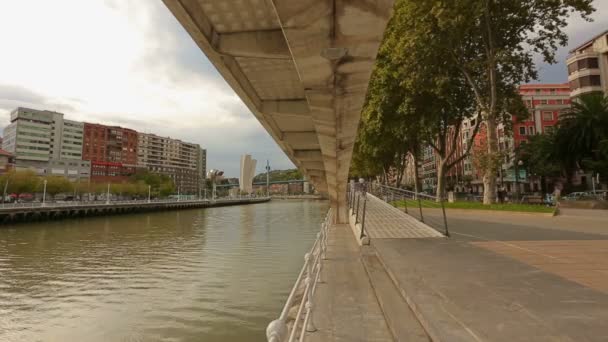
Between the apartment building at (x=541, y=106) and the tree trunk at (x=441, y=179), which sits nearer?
the tree trunk at (x=441, y=179)

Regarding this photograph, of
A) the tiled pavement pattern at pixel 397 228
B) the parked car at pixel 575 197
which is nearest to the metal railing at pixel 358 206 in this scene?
the tiled pavement pattern at pixel 397 228

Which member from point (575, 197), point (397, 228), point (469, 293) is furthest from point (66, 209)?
point (575, 197)

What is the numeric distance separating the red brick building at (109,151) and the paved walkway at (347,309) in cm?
11119

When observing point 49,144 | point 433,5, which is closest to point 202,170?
point 49,144

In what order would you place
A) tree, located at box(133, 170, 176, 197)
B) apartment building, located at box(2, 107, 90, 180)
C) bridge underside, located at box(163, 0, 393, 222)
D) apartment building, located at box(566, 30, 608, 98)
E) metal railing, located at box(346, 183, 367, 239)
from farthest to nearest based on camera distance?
apartment building, located at box(2, 107, 90, 180), tree, located at box(133, 170, 176, 197), apartment building, located at box(566, 30, 608, 98), metal railing, located at box(346, 183, 367, 239), bridge underside, located at box(163, 0, 393, 222)

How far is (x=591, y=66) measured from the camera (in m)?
45.3

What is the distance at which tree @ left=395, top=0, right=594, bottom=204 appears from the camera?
19.7 metres

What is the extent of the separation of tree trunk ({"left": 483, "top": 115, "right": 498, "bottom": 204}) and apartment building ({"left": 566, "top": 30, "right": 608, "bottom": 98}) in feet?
107

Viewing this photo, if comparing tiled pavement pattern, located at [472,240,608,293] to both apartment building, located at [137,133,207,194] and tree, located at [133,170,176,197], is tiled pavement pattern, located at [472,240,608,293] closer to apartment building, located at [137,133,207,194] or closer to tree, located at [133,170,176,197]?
tree, located at [133,170,176,197]

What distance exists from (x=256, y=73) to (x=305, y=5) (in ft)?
13.9

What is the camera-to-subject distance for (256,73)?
7.33m

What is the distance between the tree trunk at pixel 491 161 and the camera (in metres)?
21.4

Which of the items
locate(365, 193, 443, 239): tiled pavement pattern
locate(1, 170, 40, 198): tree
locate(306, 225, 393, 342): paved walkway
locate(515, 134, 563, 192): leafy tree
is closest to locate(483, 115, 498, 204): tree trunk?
locate(365, 193, 443, 239): tiled pavement pattern

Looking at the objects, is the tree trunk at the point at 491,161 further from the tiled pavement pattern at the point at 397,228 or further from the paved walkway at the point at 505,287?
the paved walkway at the point at 505,287
